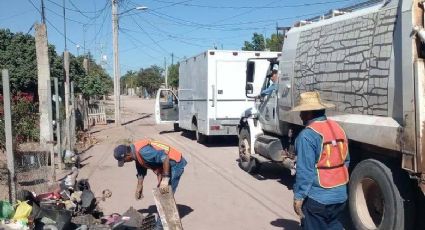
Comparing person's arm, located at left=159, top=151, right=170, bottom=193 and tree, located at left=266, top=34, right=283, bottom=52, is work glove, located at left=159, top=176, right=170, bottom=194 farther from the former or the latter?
tree, located at left=266, top=34, right=283, bottom=52

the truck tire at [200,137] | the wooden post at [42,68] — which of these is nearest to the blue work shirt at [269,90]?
the wooden post at [42,68]

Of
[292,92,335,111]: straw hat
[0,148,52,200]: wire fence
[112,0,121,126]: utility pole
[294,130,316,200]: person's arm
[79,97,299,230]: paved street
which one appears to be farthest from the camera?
[112,0,121,126]: utility pole

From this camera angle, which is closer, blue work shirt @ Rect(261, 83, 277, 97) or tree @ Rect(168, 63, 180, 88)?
blue work shirt @ Rect(261, 83, 277, 97)

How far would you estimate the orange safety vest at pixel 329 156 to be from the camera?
416 cm

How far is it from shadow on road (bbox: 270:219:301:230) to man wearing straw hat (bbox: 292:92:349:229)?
2.19 metres

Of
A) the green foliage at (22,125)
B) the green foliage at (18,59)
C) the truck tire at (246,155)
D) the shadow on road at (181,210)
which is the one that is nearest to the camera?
the shadow on road at (181,210)

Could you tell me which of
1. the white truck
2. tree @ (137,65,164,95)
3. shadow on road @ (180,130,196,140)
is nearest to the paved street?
the white truck

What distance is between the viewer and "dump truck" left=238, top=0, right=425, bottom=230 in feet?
15.6

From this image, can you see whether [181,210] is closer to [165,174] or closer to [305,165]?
[165,174]

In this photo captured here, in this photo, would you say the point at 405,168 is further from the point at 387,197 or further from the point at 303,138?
the point at 303,138

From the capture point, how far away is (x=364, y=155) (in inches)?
230

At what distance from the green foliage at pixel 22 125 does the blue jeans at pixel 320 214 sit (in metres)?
6.97

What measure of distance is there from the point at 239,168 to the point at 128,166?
2862mm

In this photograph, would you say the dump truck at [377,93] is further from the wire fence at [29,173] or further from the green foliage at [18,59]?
the green foliage at [18,59]
